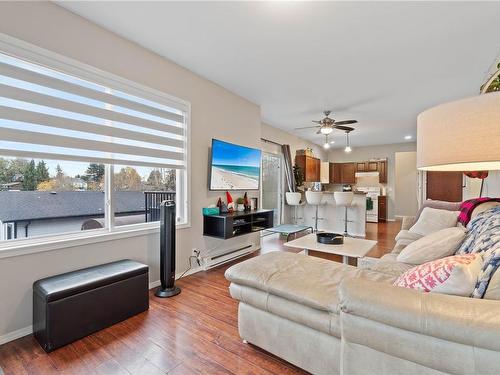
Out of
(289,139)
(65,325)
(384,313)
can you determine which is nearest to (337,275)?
(384,313)

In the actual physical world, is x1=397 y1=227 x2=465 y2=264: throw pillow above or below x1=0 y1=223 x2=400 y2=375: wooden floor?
above

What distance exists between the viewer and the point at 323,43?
254 centimetres

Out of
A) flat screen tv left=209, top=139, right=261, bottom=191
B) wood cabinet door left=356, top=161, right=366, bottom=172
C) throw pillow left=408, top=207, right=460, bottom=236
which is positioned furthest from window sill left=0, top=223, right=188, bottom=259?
wood cabinet door left=356, top=161, right=366, bottom=172

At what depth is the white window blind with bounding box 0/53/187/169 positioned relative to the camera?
6.13 ft

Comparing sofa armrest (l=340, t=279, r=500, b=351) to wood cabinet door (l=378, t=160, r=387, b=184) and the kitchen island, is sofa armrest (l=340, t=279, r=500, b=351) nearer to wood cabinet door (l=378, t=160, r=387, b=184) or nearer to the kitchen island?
the kitchen island

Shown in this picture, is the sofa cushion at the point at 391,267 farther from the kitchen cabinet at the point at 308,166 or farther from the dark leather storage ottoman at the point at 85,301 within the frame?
the kitchen cabinet at the point at 308,166

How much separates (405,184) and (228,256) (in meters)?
7.88

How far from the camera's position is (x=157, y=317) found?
2180 mm

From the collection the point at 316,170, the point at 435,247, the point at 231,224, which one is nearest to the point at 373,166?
the point at 316,170

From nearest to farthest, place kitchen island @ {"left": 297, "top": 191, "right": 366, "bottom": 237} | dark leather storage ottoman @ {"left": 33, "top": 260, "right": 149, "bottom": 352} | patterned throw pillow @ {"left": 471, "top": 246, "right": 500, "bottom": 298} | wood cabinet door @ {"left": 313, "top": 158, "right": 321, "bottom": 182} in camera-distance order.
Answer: patterned throw pillow @ {"left": 471, "top": 246, "right": 500, "bottom": 298}
dark leather storage ottoman @ {"left": 33, "top": 260, "right": 149, "bottom": 352}
kitchen island @ {"left": 297, "top": 191, "right": 366, "bottom": 237}
wood cabinet door @ {"left": 313, "top": 158, "right": 321, "bottom": 182}

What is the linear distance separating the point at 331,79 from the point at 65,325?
396cm

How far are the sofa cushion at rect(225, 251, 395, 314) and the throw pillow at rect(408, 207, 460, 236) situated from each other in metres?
1.71

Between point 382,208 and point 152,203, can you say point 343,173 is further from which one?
point 152,203

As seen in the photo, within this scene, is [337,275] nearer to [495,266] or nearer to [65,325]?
[495,266]
